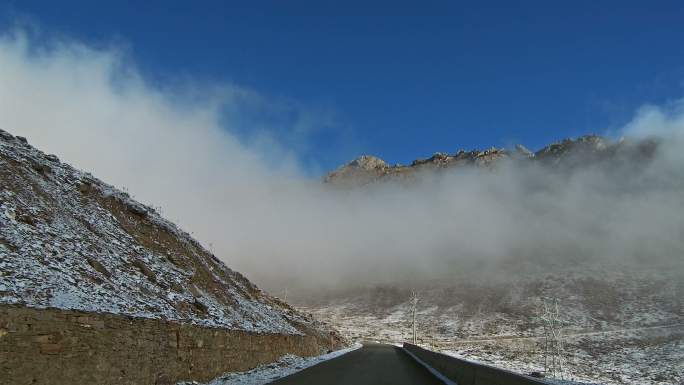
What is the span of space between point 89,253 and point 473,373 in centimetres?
1380

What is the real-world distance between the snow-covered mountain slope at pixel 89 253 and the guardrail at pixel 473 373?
982 centimetres

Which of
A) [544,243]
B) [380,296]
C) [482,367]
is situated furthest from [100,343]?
[544,243]

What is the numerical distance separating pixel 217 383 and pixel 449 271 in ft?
546

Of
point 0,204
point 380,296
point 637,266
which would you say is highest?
point 637,266

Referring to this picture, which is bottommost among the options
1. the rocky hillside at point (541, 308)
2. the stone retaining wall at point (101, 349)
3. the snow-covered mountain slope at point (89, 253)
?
the stone retaining wall at point (101, 349)

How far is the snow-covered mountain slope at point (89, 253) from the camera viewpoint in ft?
40.8

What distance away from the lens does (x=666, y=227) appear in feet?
609

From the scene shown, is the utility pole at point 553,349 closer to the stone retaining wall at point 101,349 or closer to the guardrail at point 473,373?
the guardrail at point 473,373

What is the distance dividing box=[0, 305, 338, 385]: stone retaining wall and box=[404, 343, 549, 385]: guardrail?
30.2ft

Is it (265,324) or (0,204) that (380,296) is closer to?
(265,324)

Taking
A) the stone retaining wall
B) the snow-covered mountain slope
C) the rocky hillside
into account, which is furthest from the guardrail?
Answer: the rocky hillside

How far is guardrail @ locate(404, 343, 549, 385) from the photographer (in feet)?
36.1

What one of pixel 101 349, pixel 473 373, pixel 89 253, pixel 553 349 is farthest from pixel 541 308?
pixel 101 349

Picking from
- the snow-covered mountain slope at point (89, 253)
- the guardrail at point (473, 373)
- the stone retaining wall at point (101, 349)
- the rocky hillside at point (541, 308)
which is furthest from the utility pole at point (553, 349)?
the stone retaining wall at point (101, 349)
